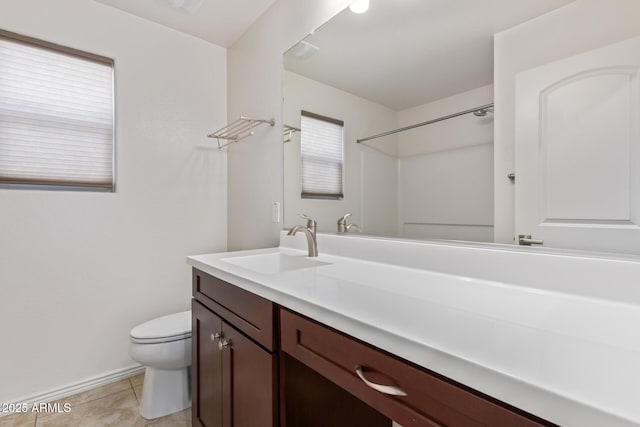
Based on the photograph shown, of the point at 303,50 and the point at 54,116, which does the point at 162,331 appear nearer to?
the point at 54,116

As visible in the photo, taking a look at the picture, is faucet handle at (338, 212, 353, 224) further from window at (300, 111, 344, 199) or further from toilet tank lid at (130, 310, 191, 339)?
toilet tank lid at (130, 310, 191, 339)

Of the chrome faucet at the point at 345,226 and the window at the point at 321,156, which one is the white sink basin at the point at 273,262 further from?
the window at the point at 321,156

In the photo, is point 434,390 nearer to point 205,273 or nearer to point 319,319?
point 319,319

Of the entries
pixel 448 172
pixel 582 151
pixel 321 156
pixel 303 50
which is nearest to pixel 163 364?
pixel 321 156

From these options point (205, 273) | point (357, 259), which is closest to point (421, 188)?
point (357, 259)

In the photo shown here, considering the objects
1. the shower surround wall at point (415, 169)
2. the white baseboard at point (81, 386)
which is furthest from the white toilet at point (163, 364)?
the shower surround wall at point (415, 169)

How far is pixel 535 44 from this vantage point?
0.87 meters

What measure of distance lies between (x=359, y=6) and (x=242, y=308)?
1.38 metres

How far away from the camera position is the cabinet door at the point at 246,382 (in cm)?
87

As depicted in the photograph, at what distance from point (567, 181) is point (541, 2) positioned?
20.3 inches

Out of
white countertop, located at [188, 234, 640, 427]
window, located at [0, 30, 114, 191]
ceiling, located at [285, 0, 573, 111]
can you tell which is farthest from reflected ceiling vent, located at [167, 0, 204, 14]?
white countertop, located at [188, 234, 640, 427]

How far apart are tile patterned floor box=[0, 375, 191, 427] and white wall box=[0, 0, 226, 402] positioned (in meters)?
0.13

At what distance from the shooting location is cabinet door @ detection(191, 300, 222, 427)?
118 cm

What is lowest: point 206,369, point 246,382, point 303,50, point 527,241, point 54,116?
point 206,369
